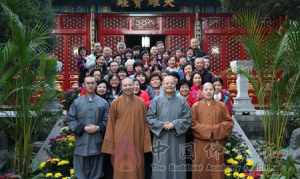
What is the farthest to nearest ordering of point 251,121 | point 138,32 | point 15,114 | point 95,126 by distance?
point 138,32 < point 251,121 < point 15,114 < point 95,126

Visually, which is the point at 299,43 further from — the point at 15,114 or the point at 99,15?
the point at 99,15

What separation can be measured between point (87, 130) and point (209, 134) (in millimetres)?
1567

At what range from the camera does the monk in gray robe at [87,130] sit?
263 inches

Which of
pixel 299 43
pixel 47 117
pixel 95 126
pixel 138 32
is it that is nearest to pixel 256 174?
pixel 299 43

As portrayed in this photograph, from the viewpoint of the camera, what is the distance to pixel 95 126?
668 cm

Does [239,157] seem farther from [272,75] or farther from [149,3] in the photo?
[149,3]

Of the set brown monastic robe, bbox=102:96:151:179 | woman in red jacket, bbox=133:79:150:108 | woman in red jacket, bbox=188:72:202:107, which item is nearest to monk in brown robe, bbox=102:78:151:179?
brown monastic robe, bbox=102:96:151:179

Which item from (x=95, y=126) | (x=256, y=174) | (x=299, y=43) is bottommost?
(x=256, y=174)

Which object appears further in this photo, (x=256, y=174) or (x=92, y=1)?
(x=92, y=1)

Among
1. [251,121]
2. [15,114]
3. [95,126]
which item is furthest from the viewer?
[251,121]

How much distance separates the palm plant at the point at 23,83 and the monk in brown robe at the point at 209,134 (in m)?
2.13

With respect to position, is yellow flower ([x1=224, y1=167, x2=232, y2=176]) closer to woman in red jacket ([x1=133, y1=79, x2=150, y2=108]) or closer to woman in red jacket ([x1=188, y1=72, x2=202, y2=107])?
woman in red jacket ([x1=188, y1=72, x2=202, y2=107])

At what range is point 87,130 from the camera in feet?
21.8

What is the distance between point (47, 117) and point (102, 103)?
3.98 feet
